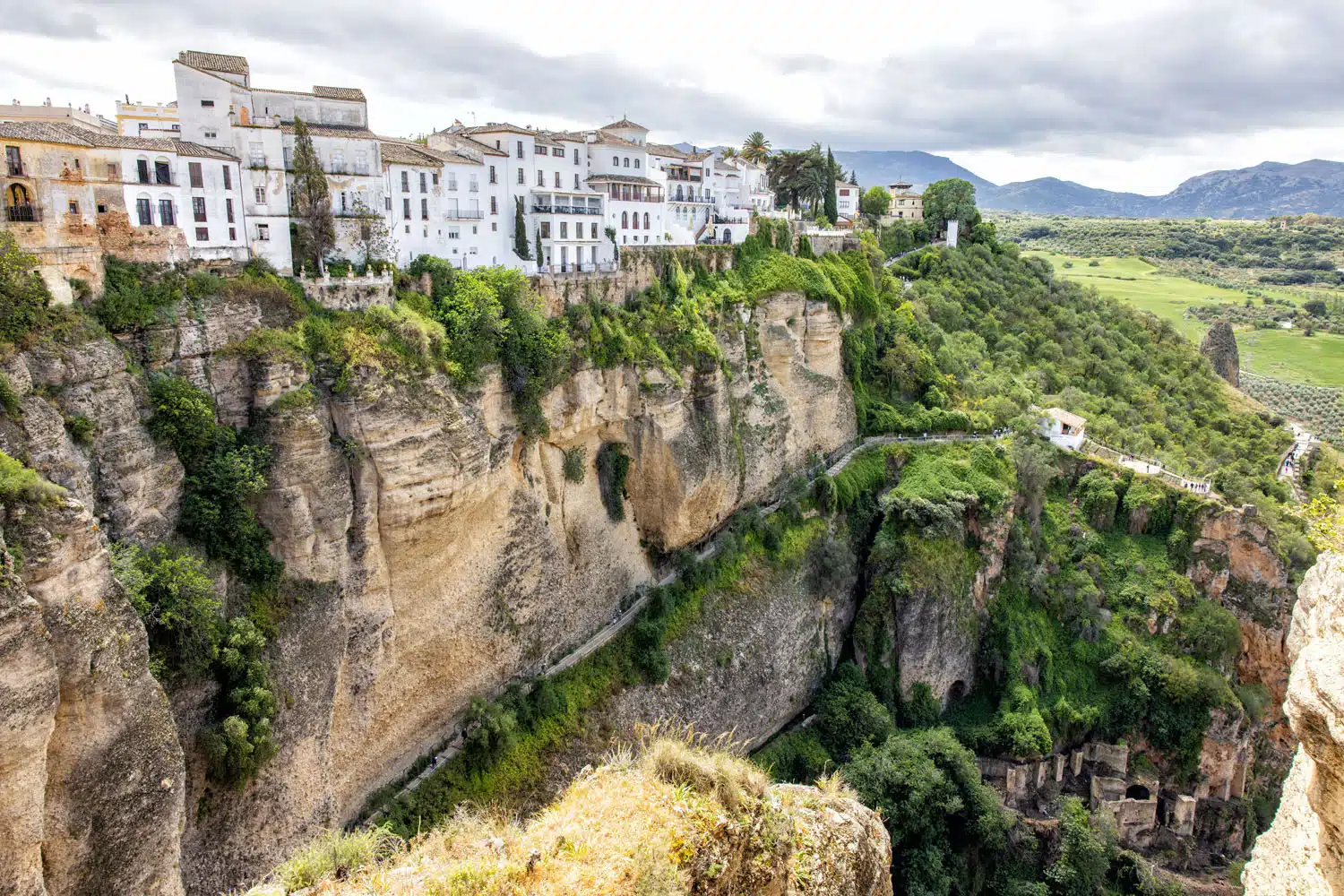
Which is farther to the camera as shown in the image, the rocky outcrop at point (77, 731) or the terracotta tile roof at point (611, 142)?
the terracotta tile roof at point (611, 142)

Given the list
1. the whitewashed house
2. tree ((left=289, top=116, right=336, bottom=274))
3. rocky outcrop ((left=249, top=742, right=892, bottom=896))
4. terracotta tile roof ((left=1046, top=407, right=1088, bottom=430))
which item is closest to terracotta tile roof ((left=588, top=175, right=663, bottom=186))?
tree ((left=289, top=116, right=336, bottom=274))

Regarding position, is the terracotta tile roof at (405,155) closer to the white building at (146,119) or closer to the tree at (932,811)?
the white building at (146,119)

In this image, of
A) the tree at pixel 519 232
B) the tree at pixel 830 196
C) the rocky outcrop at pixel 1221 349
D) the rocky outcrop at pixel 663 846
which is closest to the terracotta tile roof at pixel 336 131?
the tree at pixel 519 232

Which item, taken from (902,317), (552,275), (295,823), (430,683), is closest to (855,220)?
(902,317)

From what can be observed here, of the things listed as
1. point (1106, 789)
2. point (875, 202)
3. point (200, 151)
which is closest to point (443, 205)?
point (200, 151)

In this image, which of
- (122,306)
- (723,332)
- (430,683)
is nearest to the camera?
(122,306)

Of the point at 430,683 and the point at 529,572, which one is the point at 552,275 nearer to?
the point at 529,572
